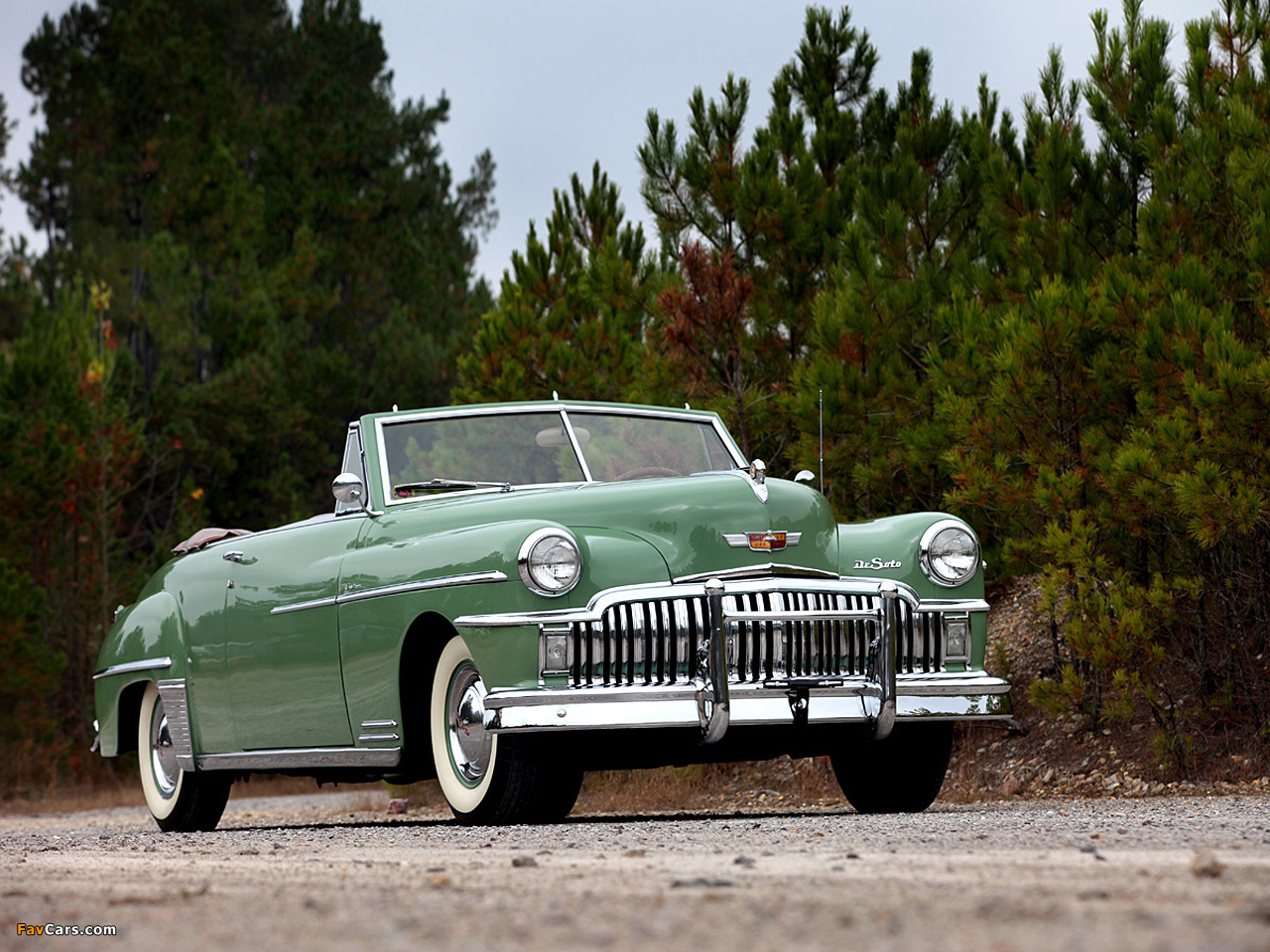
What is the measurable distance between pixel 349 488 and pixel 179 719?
184 centimetres

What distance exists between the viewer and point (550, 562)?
683 centimetres

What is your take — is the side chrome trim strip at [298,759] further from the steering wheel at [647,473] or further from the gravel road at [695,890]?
the steering wheel at [647,473]

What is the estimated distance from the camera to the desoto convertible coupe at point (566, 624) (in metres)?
6.84

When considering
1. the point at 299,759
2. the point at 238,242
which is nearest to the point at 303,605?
the point at 299,759

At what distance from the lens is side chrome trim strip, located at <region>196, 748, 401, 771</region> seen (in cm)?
754

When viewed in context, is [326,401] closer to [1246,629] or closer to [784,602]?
[1246,629]

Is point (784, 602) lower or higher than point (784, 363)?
lower

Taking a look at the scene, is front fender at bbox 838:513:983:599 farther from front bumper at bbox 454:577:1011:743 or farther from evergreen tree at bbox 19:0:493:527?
evergreen tree at bbox 19:0:493:527

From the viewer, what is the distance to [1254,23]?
10.8 m

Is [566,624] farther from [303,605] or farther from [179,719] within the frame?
[179,719]

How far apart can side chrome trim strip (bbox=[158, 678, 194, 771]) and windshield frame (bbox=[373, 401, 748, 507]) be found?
1.75m

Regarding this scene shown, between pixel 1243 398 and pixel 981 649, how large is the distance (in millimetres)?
2415

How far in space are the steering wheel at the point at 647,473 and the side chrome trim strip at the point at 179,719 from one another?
2.60m

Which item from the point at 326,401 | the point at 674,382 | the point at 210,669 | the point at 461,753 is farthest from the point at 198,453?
the point at 461,753
